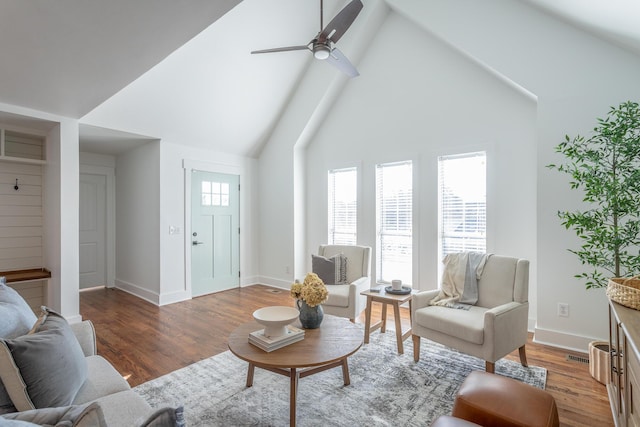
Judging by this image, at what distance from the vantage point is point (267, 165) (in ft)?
19.2

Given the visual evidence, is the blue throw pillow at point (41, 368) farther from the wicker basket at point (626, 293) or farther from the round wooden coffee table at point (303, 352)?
the wicker basket at point (626, 293)

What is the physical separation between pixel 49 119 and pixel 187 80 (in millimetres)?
1568

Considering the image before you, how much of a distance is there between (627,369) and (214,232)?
5.06 m

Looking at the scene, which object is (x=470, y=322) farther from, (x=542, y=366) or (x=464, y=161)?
(x=464, y=161)

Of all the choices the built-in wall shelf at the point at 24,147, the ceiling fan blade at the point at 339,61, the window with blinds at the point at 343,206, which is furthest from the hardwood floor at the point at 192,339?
the ceiling fan blade at the point at 339,61

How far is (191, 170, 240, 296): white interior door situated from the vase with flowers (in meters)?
3.27

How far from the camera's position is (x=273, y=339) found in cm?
205

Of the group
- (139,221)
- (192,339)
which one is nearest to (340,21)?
(192,339)

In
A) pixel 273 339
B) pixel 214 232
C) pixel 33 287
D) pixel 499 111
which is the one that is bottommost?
pixel 33 287

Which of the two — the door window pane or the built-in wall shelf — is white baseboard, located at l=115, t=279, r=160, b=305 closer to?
the door window pane

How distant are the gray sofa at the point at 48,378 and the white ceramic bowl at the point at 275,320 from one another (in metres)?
0.78

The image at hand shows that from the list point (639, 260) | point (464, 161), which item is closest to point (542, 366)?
point (639, 260)

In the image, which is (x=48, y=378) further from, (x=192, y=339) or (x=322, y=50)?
(x=322, y=50)

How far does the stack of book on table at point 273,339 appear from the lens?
2.01 m
